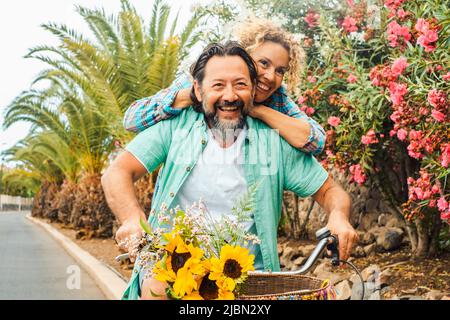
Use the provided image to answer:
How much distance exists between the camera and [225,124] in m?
2.33

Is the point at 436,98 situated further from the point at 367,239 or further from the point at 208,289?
the point at 208,289

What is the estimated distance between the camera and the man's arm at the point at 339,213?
7.07 ft

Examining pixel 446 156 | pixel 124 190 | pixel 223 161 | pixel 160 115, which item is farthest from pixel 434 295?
pixel 124 190

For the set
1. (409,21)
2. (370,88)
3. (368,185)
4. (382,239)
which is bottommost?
(382,239)

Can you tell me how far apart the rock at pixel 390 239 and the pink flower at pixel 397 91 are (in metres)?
2.68

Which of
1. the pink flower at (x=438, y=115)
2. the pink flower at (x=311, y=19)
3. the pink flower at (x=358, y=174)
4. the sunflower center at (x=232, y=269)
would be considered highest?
the pink flower at (x=311, y=19)

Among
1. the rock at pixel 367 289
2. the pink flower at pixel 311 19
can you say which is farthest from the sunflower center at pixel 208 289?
the pink flower at pixel 311 19

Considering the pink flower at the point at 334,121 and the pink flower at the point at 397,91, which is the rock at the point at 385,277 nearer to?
the pink flower at the point at 334,121

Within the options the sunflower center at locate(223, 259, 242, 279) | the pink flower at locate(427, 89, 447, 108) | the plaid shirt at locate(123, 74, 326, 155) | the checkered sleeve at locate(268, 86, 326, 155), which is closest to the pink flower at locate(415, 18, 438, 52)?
the pink flower at locate(427, 89, 447, 108)

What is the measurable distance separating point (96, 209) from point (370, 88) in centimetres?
973

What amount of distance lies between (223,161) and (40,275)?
8.01 m

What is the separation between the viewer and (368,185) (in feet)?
28.3
